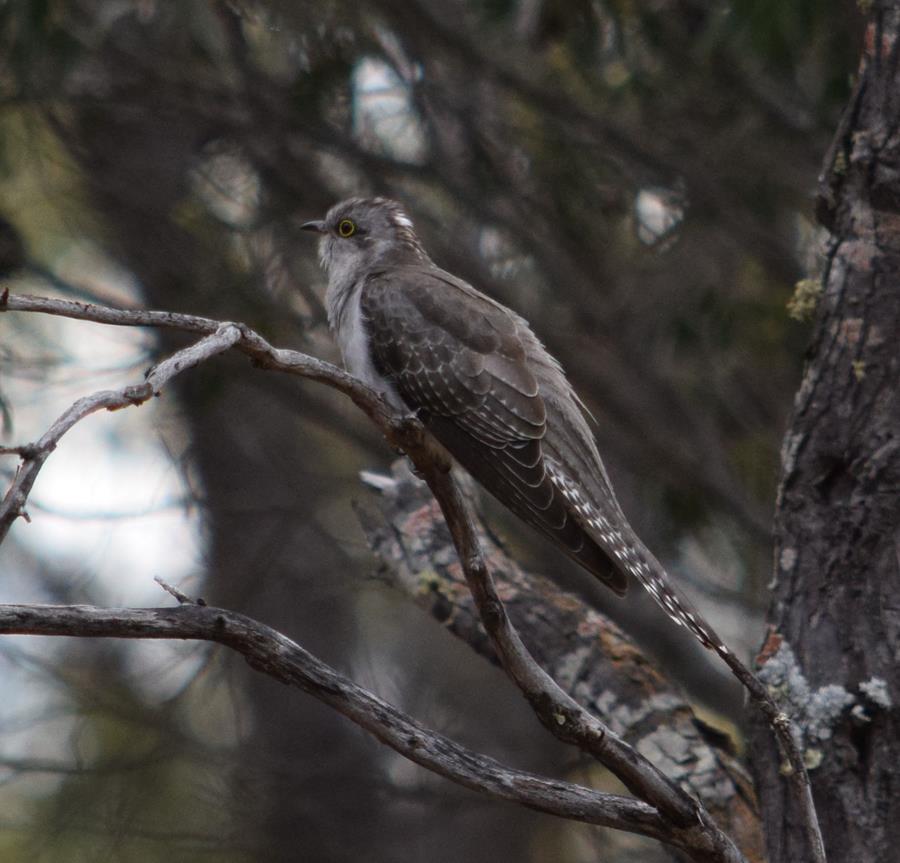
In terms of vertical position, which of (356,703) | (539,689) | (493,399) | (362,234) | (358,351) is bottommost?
(356,703)

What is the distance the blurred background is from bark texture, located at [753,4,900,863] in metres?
2.47

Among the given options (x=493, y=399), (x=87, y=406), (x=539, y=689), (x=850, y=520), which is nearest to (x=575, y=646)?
(x=493, y=399)

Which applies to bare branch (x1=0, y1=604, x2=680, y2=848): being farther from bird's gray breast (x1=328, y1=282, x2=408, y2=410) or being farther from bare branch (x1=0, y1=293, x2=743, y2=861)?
bird's gray breast (x1=328, y1=282, x2=408, y2=410)

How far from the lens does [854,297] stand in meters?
4.40

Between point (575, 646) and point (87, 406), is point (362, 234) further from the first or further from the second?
point (87, 406)

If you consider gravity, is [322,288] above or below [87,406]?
above

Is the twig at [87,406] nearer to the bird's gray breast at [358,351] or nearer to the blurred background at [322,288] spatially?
the bird's gray breast at [358,351]

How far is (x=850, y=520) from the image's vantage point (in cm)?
420

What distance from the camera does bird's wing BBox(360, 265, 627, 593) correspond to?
4703 millimetres

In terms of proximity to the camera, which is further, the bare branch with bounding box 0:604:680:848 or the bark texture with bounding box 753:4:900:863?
the bark texture with bounding box 753:4:900:863

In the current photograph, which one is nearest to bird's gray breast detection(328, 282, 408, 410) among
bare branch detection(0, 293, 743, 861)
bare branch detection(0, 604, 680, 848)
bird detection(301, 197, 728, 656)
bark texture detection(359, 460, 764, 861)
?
bird detection(301, 197, 728, 656)

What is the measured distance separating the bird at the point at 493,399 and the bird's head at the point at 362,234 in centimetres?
48

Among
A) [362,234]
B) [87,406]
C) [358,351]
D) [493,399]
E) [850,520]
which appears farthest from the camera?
[362,234]

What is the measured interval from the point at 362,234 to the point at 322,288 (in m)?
2.01
